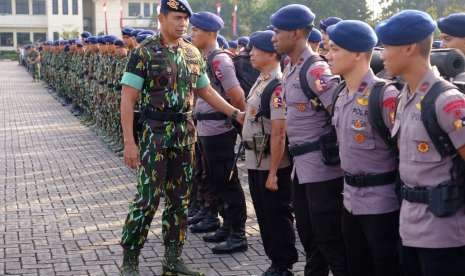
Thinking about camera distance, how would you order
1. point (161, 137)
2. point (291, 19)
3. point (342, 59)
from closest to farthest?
point (342, 59) < point (291, 19) < point (161, 137)

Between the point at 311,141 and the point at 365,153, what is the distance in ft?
2.27

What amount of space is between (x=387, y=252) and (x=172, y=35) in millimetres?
2029

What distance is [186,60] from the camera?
4.49 meters

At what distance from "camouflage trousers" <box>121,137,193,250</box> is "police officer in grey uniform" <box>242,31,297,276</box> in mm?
479

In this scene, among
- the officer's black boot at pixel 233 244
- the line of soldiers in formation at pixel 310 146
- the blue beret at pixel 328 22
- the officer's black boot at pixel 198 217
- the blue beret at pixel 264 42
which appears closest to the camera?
the line of soldiers in formation at pixel 310 146

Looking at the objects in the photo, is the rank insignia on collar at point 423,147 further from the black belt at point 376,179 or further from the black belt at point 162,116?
the black belt at point 162,116

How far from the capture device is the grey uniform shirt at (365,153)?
3.27 metres

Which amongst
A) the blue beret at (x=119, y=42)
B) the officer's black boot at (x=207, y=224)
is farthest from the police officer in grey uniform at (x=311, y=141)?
the blue beret at (x=119, y=42)

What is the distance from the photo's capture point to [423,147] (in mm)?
2785

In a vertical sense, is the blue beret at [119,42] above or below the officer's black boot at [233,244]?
above

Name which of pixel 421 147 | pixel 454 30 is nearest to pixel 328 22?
pixel 454 30

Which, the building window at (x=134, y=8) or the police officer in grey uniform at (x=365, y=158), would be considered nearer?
the police officer in grey uniform at (x=365, y=158)

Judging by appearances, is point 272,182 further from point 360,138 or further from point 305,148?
point 360,138

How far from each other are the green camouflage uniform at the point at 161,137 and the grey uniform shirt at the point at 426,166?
1.90 meters
